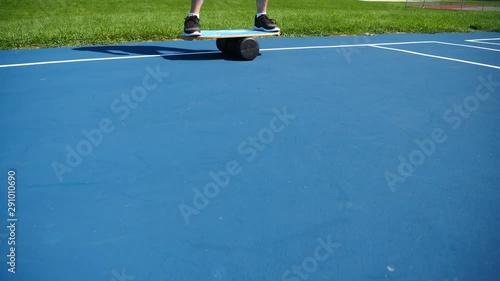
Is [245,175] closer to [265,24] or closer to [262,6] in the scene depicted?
[265,24]

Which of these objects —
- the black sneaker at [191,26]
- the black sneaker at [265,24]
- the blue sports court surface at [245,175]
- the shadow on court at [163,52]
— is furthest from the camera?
the shadow on court at [163,52]

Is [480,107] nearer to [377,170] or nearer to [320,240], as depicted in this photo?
[377,170]

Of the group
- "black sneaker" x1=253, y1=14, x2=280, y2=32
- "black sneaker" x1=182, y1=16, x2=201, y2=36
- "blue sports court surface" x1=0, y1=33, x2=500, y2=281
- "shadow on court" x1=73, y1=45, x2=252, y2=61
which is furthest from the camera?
"shadow on court" x1=73, y1=45, x2=252, y2=61

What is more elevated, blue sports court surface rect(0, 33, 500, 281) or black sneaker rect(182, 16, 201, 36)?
black sneaker rect(182, 16, 201, 36)

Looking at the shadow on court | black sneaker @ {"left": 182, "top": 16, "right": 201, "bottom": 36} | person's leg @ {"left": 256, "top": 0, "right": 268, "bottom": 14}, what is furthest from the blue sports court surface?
person's leg @ {"left": 256, "top": 0, "right": 268, "bottom": 14}

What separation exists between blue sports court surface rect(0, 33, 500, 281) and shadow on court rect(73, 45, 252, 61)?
34.8 inches

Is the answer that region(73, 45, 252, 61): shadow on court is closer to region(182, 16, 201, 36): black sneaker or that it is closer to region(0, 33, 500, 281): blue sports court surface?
region(182, 16, 201, 36): black sneaker

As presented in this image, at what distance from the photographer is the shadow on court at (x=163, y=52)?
552 cm

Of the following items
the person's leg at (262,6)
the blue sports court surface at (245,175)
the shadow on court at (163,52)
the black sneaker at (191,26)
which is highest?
the person's leg at (262,6)

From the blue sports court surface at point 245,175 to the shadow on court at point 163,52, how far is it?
0.88 m

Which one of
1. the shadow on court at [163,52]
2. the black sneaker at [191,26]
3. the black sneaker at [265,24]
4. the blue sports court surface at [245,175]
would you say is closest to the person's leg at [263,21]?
the black sneaker at [265,24]

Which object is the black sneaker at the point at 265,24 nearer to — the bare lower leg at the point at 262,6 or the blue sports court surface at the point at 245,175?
the bare lower leg at the point at 262,6

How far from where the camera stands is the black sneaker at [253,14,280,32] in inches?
211

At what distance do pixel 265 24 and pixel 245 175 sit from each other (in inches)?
131
